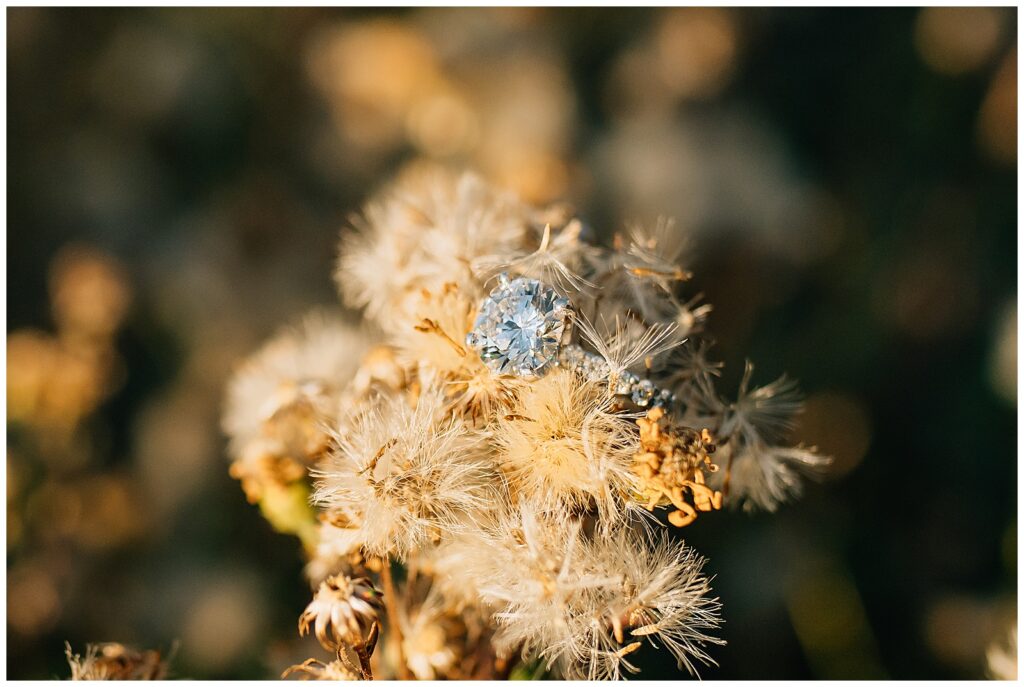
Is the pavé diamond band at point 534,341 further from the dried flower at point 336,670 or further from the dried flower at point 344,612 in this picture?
the dried flower at point 336,670

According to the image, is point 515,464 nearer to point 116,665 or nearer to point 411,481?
point 411,481

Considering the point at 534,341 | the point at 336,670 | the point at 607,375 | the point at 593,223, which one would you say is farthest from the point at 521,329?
the point at 593,223

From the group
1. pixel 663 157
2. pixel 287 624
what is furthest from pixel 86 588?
pixel 663 157

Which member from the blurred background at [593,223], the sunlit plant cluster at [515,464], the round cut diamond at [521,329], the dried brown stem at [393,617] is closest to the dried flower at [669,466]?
the sunlit plant cluster at [515,464]

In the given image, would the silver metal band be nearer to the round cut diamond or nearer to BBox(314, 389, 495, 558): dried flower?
the round cut diamond

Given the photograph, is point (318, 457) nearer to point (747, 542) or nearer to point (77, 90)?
point (747, 542)
